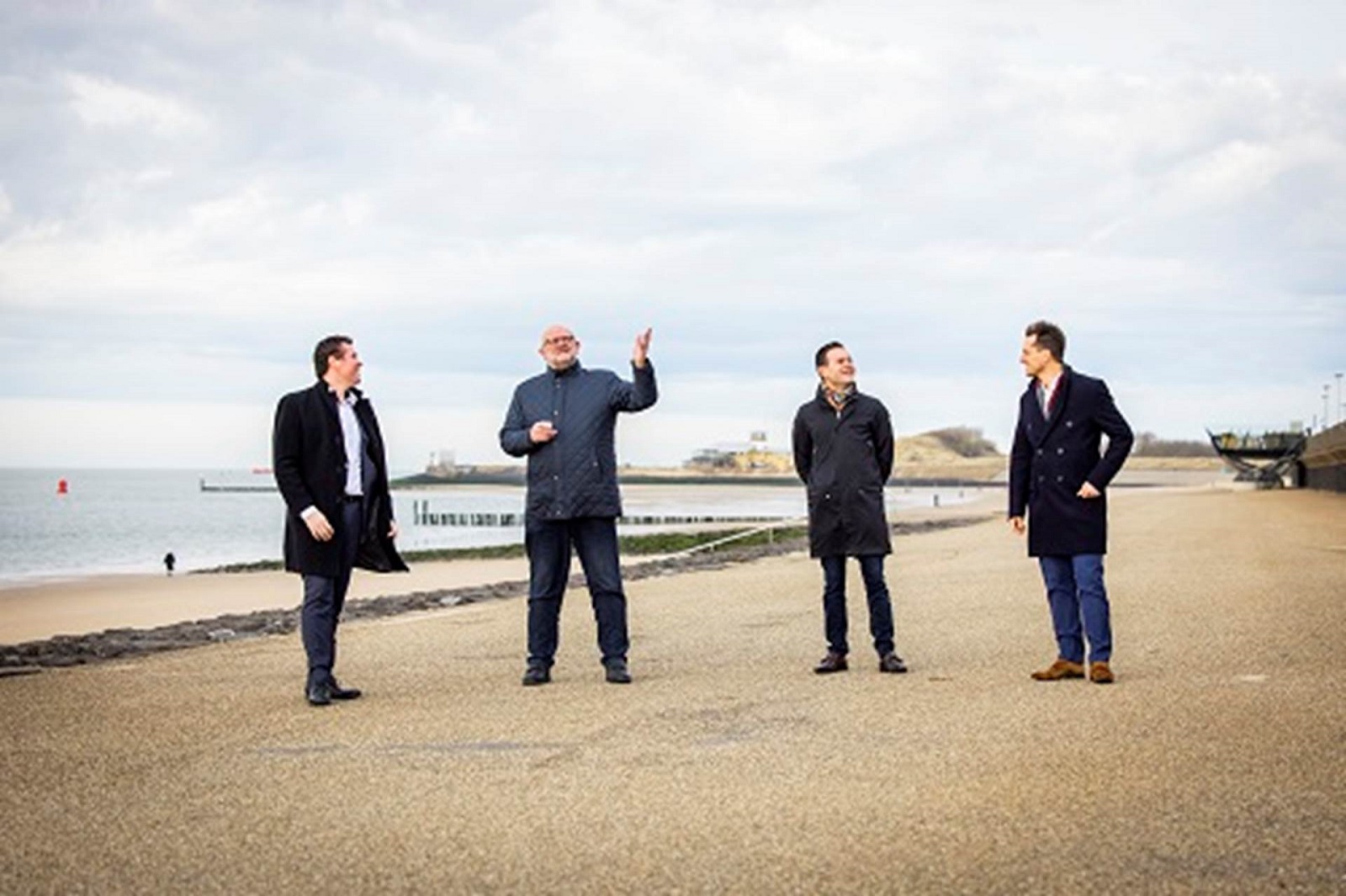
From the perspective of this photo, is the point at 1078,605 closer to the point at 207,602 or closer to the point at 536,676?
the point at 536,676

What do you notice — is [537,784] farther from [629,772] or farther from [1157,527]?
[1157,527]

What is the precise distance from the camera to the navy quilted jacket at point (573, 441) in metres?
9.03

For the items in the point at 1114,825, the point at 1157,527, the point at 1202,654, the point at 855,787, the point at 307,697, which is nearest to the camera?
the point at 1114,825

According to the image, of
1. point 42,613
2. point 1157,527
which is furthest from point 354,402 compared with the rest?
point 1157,527

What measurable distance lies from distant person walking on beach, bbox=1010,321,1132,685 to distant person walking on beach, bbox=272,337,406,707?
3.59 meters

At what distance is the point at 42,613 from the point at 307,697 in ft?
63.4

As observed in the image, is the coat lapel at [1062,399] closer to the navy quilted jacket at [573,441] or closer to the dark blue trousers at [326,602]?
the navy quilted jacket at [573,441]

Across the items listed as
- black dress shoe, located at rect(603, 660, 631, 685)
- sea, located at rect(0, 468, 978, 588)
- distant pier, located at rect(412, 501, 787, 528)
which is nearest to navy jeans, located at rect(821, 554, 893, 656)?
black dress shoe, located at rect(603, 660, 631, 685)

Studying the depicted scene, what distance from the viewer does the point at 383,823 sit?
5.29 meters

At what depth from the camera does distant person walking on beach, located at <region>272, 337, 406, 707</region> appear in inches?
329

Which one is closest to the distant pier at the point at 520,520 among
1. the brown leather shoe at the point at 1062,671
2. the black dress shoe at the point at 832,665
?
the black dress shoe at the point at 832,665

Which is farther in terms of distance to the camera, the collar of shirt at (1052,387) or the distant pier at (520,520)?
the distant pier at (520,520)

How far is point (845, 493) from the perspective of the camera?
9.32 m

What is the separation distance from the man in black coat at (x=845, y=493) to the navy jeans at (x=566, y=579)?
119 centimetres
